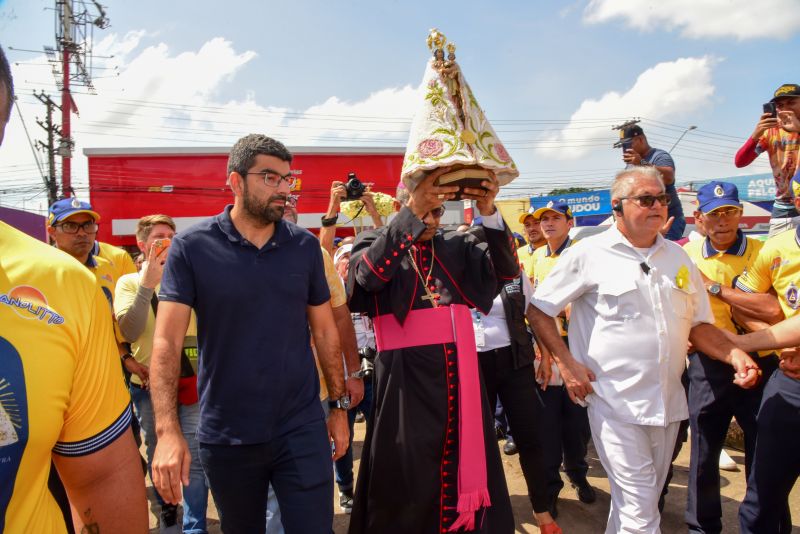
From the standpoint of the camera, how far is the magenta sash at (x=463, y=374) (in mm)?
2605

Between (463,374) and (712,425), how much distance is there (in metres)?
1.84

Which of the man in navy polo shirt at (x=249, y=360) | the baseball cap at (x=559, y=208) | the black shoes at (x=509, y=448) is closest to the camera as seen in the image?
the man in navy polo shirt at (x=249, y=360)

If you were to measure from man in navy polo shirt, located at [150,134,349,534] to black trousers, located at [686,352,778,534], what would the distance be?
232cm

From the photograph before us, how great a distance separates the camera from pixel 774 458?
273cm

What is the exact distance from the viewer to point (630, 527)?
2674 mm

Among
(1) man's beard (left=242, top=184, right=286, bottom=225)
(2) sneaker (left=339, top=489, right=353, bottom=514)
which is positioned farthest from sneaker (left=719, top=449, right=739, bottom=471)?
(1) man's beard (left=242, top=184, right=286, bottom=225)

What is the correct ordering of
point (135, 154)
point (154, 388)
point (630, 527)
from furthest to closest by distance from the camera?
point (135, 154) → point (630, 527) → point (154, 388)

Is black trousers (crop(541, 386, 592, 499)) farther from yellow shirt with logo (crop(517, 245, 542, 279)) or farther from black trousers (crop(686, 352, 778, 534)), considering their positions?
yellow shirt with logo (crop(517, 245, 542, 279))

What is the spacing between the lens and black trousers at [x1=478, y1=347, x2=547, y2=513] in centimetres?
346

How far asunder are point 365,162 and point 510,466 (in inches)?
608

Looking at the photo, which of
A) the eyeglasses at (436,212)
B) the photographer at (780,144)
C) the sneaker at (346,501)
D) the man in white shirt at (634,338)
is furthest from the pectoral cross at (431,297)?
the photographer at (780,144)

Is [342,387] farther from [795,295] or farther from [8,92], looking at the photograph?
[795,295]

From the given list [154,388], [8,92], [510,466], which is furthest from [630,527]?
[8,92]

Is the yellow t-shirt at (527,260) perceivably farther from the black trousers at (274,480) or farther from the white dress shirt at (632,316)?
the black trousers at (274,480)
